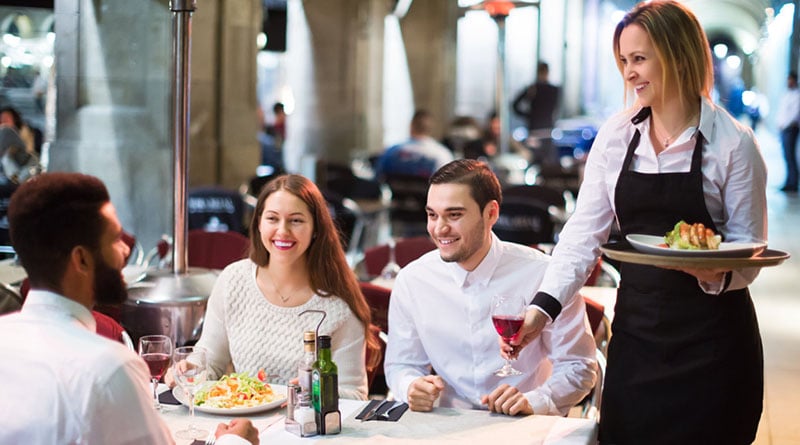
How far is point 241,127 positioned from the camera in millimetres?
8570

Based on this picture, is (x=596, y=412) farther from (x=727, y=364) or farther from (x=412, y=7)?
(x=412, y=7)

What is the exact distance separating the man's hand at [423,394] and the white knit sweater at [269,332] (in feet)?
1.61

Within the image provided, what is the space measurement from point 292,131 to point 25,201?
39.2ft

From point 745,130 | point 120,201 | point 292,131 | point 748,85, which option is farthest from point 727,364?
point 748,85

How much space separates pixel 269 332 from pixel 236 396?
0.58 meters

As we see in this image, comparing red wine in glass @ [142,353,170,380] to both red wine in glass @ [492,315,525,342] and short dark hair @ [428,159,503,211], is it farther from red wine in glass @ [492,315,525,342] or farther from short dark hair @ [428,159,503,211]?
short dark hair @ [428,159,503,211]

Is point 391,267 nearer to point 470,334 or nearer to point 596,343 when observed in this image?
point 596,343

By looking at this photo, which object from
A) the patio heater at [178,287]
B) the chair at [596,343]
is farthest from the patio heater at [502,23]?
the patio heater at [178,287]

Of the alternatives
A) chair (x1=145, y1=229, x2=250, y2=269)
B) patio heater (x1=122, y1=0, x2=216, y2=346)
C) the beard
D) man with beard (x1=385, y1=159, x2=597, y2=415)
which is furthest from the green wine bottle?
chair (x1=145, y1=229, x2=250, y2=269)

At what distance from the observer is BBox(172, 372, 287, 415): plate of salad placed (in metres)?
2.57

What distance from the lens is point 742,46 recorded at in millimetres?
49719

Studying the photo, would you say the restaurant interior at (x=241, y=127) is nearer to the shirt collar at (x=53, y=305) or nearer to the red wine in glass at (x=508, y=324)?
A: the red wine in glass at (x=508, y=324)

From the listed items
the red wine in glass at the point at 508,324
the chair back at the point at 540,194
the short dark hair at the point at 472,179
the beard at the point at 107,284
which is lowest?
the chair back at the point at 540,194

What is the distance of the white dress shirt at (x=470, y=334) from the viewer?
299 centimetres
